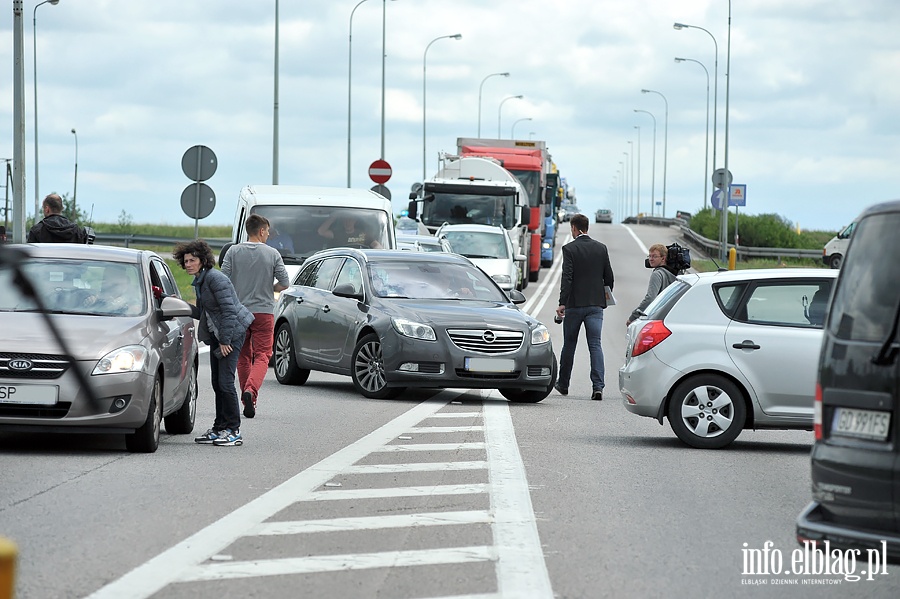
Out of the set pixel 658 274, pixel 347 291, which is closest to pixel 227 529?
pixel 347 291

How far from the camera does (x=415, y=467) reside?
1032cm

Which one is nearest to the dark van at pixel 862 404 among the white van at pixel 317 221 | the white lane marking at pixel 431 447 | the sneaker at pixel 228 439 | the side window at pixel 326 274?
the white lane marking at pixel 431 447

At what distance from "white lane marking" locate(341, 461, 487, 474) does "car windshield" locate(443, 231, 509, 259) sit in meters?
25.4

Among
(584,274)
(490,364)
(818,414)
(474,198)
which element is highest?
(474,198)

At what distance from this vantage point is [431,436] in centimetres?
1245

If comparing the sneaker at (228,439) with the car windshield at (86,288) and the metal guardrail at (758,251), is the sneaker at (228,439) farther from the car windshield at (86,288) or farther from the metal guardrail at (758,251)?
the metal guardrail at (758,251)

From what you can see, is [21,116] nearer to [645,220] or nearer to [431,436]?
[431,436]

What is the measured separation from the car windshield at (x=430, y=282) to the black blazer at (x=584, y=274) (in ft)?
2.46

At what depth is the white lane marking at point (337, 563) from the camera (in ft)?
21.0

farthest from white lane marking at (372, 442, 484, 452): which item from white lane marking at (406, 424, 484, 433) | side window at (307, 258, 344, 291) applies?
side window at (307, 258, 344, 291)

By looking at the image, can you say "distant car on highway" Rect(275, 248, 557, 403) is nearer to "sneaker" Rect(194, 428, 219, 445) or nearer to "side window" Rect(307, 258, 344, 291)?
"side window" Rect(307, 258, 344, 291)

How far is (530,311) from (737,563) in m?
28.8

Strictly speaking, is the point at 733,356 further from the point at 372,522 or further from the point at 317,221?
the point at 317,221

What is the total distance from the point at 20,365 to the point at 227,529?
3.36 metres
